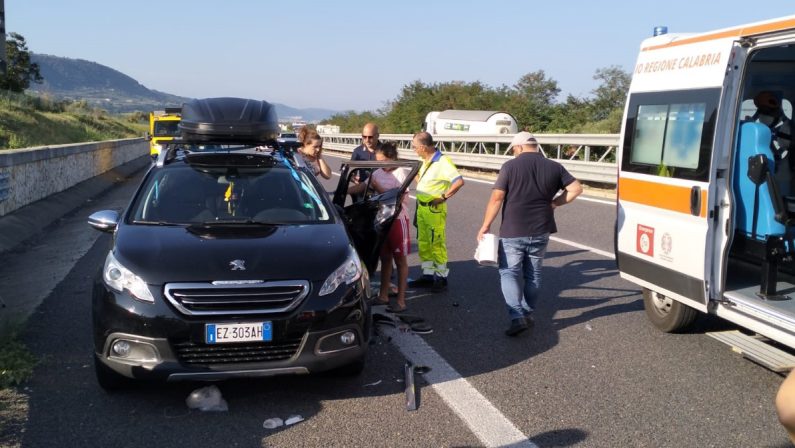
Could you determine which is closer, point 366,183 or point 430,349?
point 430,349

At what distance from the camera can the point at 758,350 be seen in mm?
5293

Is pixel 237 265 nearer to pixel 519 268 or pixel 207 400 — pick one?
pixel 207 400

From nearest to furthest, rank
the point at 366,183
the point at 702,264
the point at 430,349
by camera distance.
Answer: the point at 702,264 → the point at 430,349 → the point at 366,183

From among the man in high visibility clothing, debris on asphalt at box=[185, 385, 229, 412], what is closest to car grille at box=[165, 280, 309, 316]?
debris on asphalt at box=[185, 385, 229, 412]

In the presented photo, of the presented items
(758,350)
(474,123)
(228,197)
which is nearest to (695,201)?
(758,350)

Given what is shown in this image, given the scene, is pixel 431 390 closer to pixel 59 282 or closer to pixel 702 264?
pixel 702 264

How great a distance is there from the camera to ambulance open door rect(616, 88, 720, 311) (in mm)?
5449

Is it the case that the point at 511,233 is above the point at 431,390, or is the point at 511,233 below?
above

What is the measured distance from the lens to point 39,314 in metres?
6.89

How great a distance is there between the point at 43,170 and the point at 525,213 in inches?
449

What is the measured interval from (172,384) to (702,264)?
3.76m

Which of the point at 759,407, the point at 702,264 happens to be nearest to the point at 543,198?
the point at 702,264

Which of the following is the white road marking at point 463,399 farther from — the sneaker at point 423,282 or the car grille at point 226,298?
the sneaker at point 423,282

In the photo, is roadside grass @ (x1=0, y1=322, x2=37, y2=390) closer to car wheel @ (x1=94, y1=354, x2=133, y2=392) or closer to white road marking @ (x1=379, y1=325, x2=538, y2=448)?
car wheel @ (x1=94, y1=354, x2=133, y2=392)
